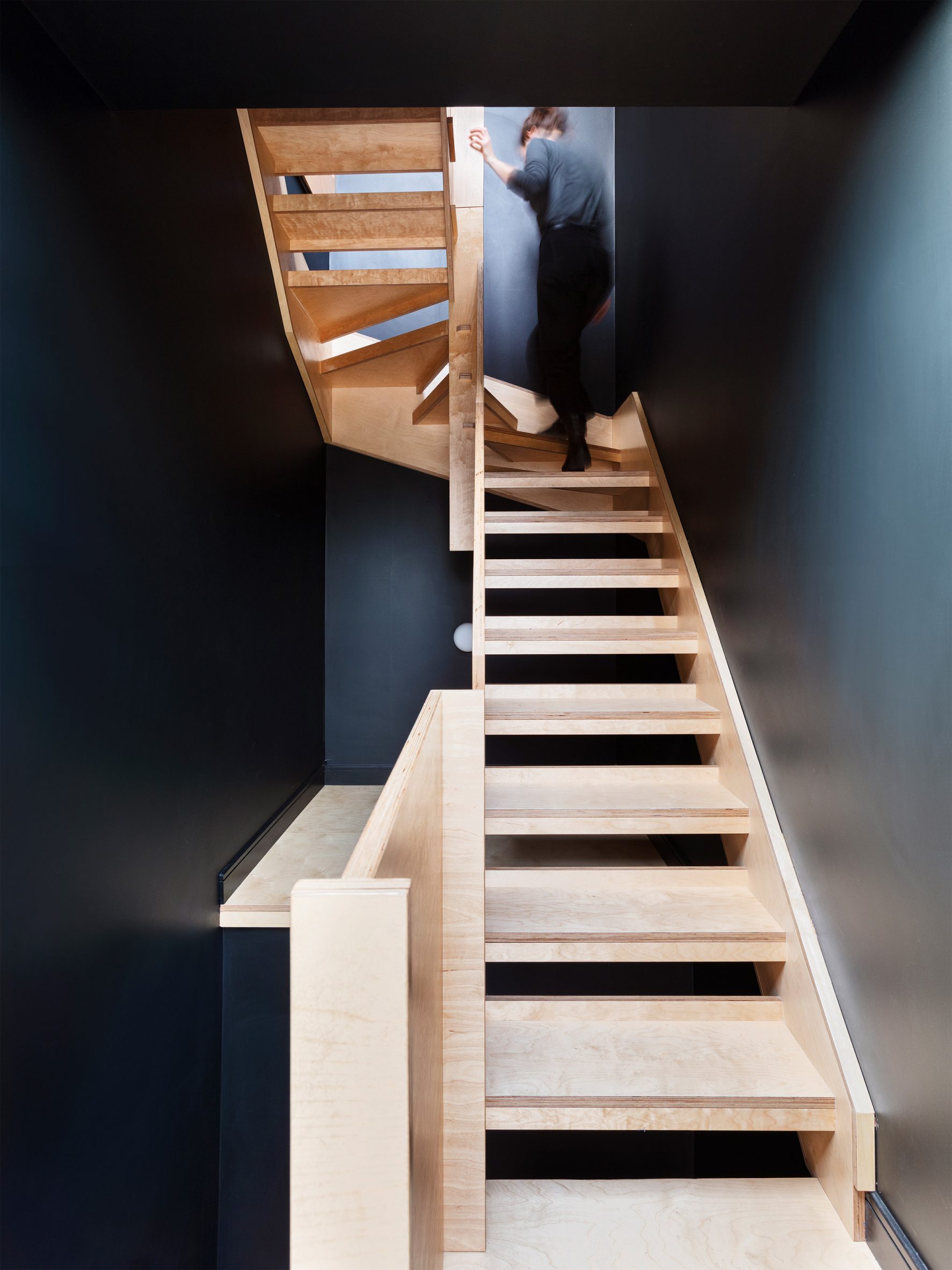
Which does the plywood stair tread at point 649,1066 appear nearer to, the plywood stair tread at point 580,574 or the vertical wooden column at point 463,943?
the vertical wooden column at point 463,943

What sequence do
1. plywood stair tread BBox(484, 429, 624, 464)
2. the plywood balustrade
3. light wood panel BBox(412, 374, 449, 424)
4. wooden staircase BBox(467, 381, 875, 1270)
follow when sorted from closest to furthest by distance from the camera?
1. the plywood balustrade
2. wooden staircase BBox(467, 381, 875, 1270)
3. light wood panel BBox(412, 374, 449, 424)
4. plywood stair tread BBox(484, 429, 624, 464)

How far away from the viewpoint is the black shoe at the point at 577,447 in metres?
4.48

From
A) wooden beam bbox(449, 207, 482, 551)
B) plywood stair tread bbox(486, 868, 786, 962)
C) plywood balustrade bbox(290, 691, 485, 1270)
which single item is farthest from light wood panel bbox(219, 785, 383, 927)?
wooden beam bbox(449, 207, 482, 551)

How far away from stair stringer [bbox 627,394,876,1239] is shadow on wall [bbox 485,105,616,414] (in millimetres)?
2155

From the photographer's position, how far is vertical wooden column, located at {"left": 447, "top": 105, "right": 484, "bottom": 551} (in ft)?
12.3

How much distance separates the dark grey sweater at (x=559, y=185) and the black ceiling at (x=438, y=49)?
8.55 feet

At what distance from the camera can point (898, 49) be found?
157 cm

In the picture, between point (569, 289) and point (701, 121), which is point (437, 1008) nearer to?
point (701, 121)

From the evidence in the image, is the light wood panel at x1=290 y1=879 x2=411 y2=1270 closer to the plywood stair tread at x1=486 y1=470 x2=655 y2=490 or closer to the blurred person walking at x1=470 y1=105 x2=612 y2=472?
the plywood stair tread at x1=486 y1=470 x2=655 y2=490

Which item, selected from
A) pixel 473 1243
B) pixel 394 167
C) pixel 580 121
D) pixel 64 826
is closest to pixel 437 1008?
pixel 473 1243

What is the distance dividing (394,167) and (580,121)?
2900 mm

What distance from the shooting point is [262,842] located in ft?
9.98

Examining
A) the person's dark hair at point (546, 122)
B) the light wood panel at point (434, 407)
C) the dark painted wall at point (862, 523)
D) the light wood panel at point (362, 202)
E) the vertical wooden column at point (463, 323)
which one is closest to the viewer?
the dark painted wall at point (862, 523)

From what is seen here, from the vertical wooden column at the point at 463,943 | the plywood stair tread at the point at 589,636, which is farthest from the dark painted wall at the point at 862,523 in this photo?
the vertical wooden column at the point at 463,943
